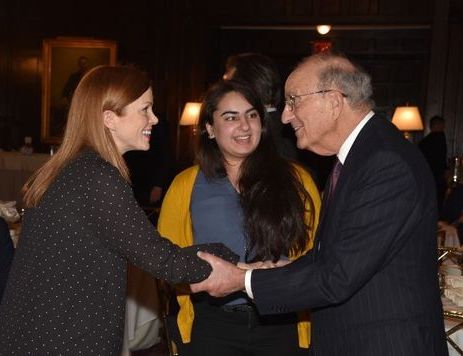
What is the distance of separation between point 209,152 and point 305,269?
1.05 meters

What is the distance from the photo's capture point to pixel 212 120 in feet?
10.0

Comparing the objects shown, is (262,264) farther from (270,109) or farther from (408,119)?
(408,119)

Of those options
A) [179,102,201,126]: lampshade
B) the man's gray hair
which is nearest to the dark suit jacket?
the man's gray hair

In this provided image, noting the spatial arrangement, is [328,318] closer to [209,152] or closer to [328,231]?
[328,231]

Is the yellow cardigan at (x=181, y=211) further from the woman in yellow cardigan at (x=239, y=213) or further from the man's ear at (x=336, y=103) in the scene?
the man's ear at (x=336, y=103)

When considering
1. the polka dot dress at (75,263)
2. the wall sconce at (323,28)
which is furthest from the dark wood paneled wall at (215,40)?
the polka dot dress at (75,263)

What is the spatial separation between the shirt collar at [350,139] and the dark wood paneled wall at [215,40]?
960 cm

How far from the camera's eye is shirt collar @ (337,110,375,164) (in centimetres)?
219

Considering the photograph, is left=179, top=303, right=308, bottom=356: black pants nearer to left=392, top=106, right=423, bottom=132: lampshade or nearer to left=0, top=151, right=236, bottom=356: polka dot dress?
left=0, top=151, right=236, bottom=356: polka dot dress

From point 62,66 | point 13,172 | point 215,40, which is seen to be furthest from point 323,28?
point 13,172

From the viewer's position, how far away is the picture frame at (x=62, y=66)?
11281 millimetres

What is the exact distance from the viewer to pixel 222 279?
8.01ft

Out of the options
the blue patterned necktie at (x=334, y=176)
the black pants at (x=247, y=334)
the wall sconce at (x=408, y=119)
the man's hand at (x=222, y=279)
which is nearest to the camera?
the blue patterned necktie at (x=334, y=176)

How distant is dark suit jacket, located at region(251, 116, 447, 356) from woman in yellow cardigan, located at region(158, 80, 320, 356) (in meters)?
0.63
